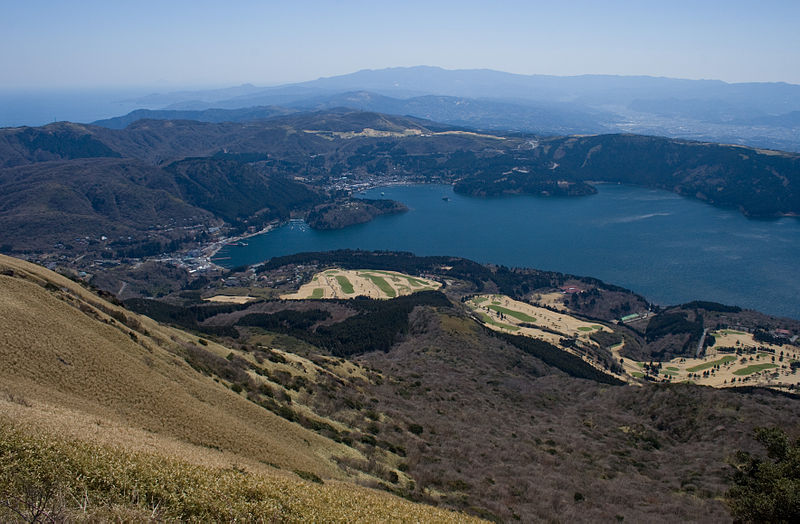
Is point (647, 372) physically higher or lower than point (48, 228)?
lower

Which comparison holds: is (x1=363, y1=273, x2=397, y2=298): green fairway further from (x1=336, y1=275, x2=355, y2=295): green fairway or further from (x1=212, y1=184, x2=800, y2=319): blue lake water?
(x1=212, y1=184, x2=800, y2=319): blue lake water

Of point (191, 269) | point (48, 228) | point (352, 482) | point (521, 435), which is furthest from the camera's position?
point (48, 228)

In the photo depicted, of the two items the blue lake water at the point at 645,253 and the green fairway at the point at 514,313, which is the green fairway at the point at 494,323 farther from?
the blue lake water at the point at 645,253

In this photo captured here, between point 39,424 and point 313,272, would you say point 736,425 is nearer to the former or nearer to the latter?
point 39,424

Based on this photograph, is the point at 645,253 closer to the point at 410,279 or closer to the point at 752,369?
the point at 752,369

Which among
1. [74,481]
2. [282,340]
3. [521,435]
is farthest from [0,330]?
[282,340]
